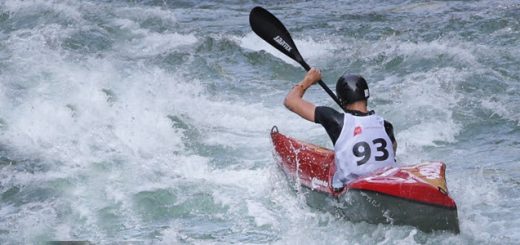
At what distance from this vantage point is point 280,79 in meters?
11.9

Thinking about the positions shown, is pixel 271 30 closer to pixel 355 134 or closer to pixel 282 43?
pixel 282 43

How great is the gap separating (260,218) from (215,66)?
5.34 m

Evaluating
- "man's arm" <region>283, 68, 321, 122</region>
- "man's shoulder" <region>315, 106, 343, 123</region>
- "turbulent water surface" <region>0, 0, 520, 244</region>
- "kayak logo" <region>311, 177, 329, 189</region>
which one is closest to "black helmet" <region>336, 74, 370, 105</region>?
"man's shoulder" <region>315, 106, 343, 123</region>

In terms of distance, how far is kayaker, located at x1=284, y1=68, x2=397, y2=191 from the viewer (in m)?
6.50

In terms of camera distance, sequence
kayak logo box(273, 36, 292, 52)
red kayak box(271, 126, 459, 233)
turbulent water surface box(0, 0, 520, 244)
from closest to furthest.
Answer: red kayak box(271, 126, 459, 233) < turbulent water surface box(0, 0, 520, 244) < kayak logo box(273, 36, 292, 52)

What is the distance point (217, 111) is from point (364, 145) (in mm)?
4217

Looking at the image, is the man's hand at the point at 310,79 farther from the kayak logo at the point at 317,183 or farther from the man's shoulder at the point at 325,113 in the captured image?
the kayak logo at the point at 317,183

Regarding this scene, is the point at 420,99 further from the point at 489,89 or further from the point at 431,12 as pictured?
the point at 431,12

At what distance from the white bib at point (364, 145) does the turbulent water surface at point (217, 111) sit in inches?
16.0

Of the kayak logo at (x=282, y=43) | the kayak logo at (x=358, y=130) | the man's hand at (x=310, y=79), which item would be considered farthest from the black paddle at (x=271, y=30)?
the kayak logo at (x=358, y=130)

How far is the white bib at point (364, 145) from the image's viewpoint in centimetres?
650

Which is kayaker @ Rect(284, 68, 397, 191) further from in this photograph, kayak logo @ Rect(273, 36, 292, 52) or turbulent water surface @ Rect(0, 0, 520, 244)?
kayak logo @ Rect(273, 36, 292, 52)

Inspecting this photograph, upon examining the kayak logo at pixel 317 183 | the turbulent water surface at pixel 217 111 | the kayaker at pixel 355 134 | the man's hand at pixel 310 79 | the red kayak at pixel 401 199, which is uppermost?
the man's hand at pixel 310 79

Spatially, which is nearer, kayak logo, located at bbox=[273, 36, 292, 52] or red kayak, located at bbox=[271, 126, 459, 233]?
red kayak, located at bbox=[271, 126, 459, 233]
